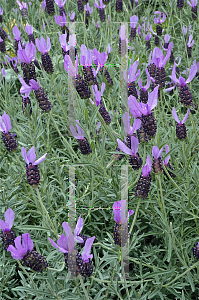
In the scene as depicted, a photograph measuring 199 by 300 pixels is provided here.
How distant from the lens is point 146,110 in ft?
2.87

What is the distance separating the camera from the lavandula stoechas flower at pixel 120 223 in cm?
80

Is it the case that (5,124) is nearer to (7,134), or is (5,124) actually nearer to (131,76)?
(7,134)

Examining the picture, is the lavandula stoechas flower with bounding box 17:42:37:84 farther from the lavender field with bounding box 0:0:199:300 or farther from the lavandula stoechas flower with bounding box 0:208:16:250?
the lavandula stoechas flower with bounding box 0:208:16:250

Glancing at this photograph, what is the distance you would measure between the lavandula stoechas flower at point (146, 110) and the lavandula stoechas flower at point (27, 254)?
1.30 ft

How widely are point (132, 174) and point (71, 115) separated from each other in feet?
1.27

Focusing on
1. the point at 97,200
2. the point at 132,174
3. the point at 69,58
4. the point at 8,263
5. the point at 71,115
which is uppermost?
the point at 69,58

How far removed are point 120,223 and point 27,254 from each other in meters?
0.24

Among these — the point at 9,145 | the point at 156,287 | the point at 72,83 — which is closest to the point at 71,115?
the point at 72,83

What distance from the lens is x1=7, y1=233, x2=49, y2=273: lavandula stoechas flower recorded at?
2.55 ft

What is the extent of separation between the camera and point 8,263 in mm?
1318

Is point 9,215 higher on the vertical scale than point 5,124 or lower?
lower

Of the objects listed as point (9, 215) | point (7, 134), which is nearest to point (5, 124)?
point (7, 134)

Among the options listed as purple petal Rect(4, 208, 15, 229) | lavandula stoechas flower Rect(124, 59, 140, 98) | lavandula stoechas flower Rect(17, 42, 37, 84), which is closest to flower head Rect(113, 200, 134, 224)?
purple petal Rect(4, 208, 15, 229)

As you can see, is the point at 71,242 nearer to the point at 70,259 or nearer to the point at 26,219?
the point at 70,259
